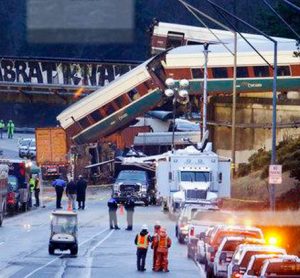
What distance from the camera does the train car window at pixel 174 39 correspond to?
79562mm

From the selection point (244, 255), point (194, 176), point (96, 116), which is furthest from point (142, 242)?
point (96, 116)

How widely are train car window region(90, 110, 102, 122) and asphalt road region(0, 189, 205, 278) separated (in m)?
14.5

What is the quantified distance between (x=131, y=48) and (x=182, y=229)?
89019 mm

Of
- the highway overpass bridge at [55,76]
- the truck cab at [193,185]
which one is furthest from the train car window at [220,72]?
the highway overpass bridge at [55,76]

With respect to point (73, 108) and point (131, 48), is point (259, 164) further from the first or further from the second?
point (131, 48)

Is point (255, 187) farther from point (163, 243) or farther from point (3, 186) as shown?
point (163, 243)

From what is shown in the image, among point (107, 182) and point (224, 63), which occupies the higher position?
point (224, 63)

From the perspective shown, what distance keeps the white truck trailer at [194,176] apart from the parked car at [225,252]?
78.1 ft

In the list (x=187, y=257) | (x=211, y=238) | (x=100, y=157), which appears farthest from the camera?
(x=100, y=157)

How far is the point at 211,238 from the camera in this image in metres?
35.7

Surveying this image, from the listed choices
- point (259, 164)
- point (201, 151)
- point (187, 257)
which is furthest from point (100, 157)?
point (187, 257)

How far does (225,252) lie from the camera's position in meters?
32.9

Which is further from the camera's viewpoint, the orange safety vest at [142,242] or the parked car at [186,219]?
the parked car at [186,219]

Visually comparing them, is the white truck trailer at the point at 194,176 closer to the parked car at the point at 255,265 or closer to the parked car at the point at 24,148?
the parked car at the point at 255,265
